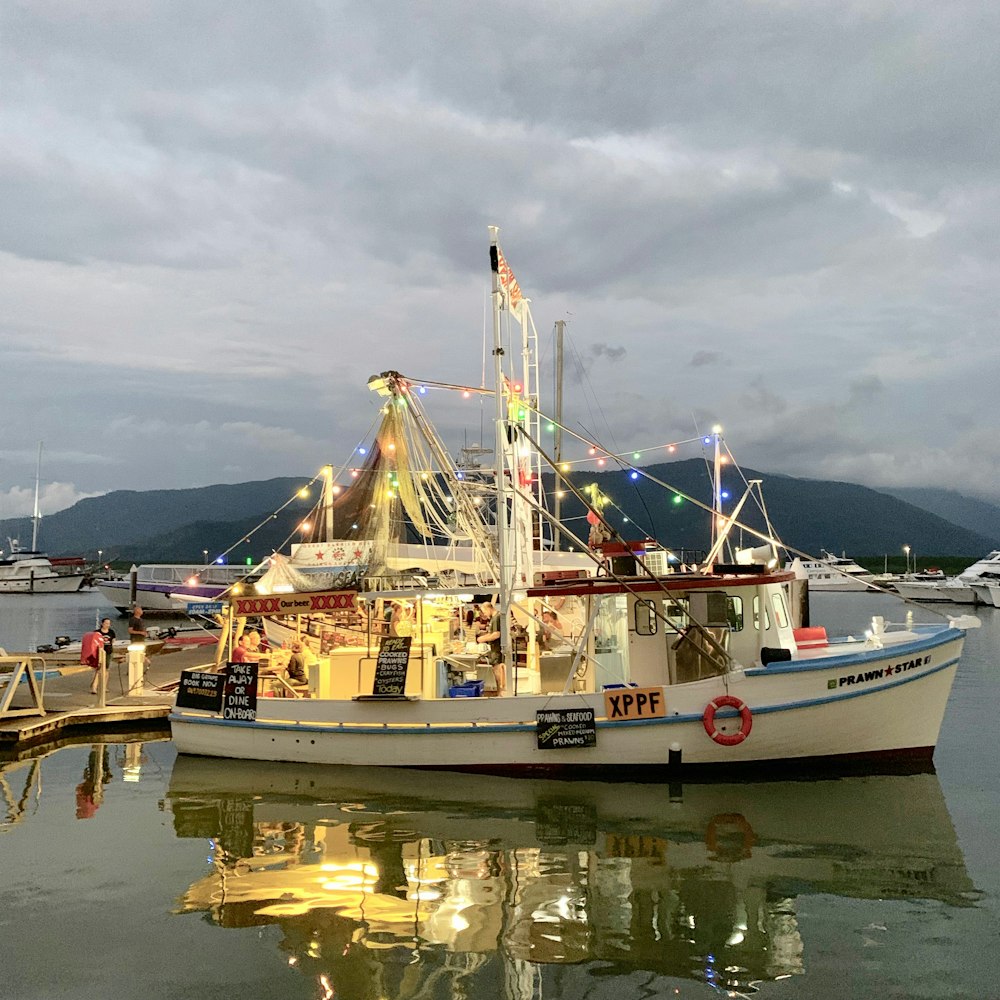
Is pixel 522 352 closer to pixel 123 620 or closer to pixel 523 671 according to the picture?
pixel 523 671

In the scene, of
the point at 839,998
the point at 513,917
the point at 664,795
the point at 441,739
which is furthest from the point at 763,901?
the point at 441,739

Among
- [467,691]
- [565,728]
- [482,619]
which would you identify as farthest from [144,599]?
[565,728]

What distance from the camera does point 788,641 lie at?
14344 mm

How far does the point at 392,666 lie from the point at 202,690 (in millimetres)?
3706

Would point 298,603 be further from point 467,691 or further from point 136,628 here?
point 136,628

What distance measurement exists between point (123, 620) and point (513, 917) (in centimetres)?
5679

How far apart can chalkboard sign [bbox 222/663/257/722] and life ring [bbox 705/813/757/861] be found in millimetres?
7971

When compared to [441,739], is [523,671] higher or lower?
higher

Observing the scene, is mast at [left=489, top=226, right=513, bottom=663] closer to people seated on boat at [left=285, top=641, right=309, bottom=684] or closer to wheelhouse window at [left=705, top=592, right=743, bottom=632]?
wheelhouse window at [left=705, top=592, right=743, bottom=632]

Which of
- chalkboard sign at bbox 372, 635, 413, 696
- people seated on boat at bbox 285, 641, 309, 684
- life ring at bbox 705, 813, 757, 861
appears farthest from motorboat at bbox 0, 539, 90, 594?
life ring at bbox 705, 813, 757, 861

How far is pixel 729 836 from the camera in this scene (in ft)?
35.6

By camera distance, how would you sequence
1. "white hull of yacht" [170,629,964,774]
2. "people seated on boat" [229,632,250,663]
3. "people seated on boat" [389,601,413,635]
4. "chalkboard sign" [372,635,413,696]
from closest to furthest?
"white hull of yacht" [170,629,964,774] < "chalkboard sign" [372,635,413,696] < "people seated on boat" [229,632,250,663] < "people seated on boat" [389,601,413,635]

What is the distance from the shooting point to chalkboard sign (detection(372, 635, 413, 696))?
13.7m

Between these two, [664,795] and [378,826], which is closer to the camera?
[378,826]
